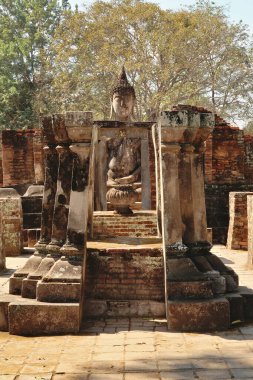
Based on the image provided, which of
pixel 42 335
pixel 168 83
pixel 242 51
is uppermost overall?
pixel 242 51

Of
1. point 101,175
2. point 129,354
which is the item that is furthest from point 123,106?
point 129,354

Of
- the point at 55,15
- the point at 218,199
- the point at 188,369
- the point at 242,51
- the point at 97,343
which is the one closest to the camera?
the point at 188,369

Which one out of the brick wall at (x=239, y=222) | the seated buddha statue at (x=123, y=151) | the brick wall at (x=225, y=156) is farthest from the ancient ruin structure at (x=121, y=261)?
the brick wall at (x=225, y=156)

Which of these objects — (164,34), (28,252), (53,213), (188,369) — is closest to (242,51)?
(164,34)

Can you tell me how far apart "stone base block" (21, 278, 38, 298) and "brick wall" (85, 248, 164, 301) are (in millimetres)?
584

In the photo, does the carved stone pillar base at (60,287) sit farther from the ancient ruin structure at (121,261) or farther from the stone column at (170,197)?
the stone column at (170,197)

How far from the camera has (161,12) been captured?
2105cm

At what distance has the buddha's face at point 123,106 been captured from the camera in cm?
1029

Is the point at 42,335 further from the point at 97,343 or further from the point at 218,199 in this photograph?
the point at 218,199

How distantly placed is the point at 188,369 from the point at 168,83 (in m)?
19.1

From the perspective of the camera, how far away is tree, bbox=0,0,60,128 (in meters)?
25.5

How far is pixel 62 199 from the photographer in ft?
16.3

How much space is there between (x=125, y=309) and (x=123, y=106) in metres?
6.20

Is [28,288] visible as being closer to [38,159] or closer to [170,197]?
[170,197]
